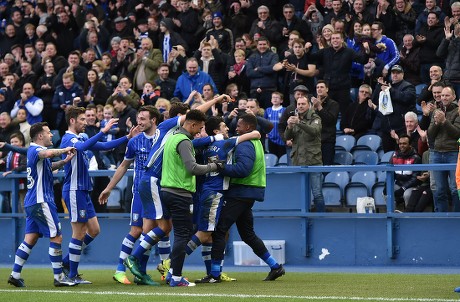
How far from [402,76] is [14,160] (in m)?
7.27

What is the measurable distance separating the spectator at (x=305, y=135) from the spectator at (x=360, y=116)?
1340 mm

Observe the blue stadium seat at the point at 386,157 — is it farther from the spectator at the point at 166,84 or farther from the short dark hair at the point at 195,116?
the short dark hair at the point at 195,116

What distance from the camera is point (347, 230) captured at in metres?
16.2

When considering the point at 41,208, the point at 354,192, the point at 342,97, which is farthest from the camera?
the point at 342,97

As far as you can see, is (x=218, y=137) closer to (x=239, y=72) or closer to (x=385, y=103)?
(x=385, y=103)

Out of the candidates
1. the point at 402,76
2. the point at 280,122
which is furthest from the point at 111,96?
the point at 402,76

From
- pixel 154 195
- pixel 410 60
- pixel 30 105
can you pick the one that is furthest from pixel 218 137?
pixel 30 105

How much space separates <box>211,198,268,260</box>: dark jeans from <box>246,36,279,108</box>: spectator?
6.45 m

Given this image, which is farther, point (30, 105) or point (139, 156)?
point (30, 105)

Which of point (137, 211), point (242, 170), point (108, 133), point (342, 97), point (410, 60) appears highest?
point (410, 60)

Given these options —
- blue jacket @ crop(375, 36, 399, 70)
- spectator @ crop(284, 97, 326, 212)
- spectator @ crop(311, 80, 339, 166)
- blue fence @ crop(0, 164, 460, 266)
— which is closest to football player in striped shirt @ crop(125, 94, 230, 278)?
blue fence @ crop(0, 164, 460, 266)

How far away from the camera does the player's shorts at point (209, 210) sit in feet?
42.8

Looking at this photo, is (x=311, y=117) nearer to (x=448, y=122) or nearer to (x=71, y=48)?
(x=448, y=122)

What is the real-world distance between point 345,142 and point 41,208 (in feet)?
22.6
